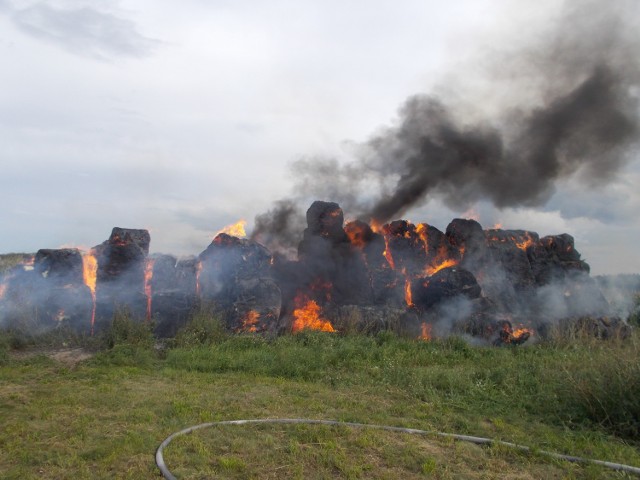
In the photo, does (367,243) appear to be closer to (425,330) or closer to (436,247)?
(436,247)

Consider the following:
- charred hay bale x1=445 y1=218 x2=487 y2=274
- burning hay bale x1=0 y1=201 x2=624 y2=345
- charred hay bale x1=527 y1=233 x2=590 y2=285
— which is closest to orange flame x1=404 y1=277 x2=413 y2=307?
burning hay bale x1=0 y1=201 x2=624 y2=345

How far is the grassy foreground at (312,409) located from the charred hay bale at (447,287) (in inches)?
219

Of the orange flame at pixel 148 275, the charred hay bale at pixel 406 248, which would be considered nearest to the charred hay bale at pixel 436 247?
the charred hay bale at pixel 406 248

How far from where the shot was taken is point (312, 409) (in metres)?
8.34

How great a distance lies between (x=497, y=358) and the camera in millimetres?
12719

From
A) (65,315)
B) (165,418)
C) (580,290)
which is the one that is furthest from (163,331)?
(580,290)

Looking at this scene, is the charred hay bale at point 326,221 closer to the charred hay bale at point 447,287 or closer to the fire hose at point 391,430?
the charred hay bale at point 447,287

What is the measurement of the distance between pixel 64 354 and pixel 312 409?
7.70 metres

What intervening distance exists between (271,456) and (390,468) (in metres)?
1.43

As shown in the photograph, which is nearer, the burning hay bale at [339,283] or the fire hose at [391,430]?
the fire hose at [391,430]

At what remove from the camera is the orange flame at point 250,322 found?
16.0 metres

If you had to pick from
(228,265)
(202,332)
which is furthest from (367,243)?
(202,332)

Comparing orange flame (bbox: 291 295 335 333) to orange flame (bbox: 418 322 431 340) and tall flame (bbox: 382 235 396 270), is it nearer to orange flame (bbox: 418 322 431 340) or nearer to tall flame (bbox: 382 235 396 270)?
orange flame (bbox: 418 322 431 340)

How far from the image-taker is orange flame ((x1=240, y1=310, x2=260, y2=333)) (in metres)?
16.0
